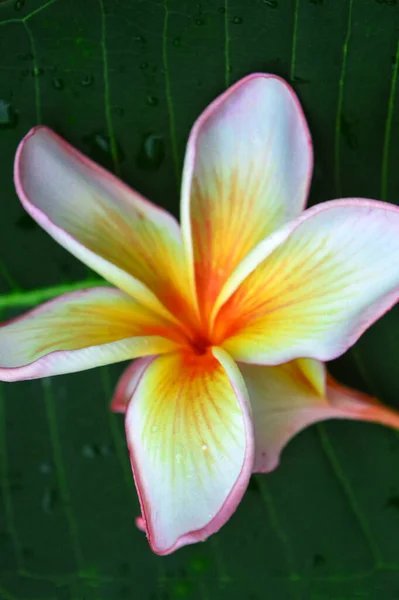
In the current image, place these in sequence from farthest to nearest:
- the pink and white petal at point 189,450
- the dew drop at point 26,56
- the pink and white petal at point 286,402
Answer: the dew drop at point 26,56
the pink and white petal at point 286,402
the pink and white petal at point 189,450

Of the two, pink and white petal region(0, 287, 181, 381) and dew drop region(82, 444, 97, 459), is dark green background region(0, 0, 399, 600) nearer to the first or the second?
dew drop region(82, 444, 97, 459)

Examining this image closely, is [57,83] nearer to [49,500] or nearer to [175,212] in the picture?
[175,212]

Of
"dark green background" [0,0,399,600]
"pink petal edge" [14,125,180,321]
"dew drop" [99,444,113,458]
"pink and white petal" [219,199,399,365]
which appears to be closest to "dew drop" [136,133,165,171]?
"dark green background" [0,0,399,600]

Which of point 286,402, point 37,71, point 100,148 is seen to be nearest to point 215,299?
point 286,402

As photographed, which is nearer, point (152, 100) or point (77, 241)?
point (77, 241)

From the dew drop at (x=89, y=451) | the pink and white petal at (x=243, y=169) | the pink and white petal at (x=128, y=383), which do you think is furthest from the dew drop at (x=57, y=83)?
the dew drop at (x=89, y=451)

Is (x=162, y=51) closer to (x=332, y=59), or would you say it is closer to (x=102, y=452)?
(x=332, y=59)

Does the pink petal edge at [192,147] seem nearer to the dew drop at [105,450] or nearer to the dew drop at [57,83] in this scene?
the dew drop at [57,83]
